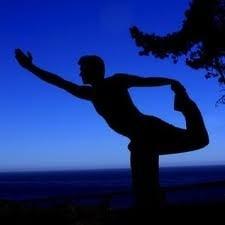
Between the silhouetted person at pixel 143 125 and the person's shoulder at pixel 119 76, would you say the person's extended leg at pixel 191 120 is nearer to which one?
the silhouetted person at pixel 143 125

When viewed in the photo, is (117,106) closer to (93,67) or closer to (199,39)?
(93,67)

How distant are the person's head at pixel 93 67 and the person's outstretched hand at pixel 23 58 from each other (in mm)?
435

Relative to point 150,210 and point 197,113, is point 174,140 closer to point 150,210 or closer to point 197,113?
point 197,113

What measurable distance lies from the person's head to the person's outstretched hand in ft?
1.43

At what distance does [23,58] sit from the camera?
4.23 m

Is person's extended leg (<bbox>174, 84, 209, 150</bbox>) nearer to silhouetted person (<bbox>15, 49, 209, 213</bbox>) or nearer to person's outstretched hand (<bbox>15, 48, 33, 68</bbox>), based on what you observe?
silhouetted person (<bbox>15, 49, 209, 213</bbox>)

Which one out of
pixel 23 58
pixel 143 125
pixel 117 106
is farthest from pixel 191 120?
pixel 23 58

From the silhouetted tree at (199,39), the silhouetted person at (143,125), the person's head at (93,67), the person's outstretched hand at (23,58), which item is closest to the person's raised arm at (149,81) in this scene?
the silhouetted person at (143,125)

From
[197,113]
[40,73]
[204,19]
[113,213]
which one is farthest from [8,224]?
[204,19]

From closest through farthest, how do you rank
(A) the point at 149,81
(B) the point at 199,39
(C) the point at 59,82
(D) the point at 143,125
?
(A) the point at 149,81, (D) the point at 143,125, (C) the point at 59,82, (B) the point at 199,39

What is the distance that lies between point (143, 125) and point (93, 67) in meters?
0.67

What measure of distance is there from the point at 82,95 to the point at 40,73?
0.40m

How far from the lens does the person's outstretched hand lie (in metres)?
4.20

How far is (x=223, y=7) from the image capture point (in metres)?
20.0
